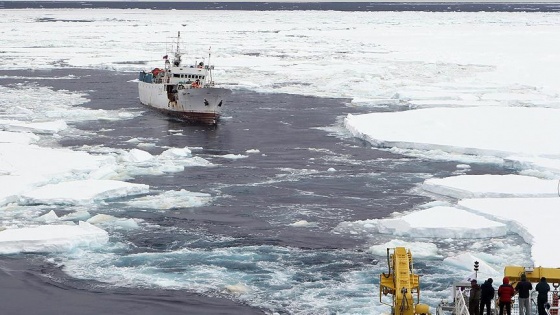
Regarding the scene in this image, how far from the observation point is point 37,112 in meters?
44.5

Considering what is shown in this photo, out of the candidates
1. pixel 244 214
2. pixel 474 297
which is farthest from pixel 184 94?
pixel 474 297

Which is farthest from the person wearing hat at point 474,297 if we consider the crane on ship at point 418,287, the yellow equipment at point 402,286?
the yellow equipment at point 402,286

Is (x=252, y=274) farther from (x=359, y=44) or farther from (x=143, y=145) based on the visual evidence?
(x=359, y=44)

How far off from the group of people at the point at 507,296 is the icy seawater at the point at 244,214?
2379 mm

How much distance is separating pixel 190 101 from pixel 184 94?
0.55m

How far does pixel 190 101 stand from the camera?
4622 cm

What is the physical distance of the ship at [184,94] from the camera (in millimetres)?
45562

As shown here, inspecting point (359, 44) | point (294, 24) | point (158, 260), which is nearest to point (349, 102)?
point (158, 260)

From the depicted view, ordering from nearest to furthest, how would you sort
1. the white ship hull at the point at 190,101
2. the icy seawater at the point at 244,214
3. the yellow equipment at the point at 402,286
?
the yellow equipment at the point at 402,286 → the icy seawater at the point at 244,214 → the white ship hull at the point at 190,101

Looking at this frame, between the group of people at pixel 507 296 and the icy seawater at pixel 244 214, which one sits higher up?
the group of people at pixel 507 296

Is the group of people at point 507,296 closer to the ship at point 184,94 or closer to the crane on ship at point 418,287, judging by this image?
the crane on ship at point 418,287

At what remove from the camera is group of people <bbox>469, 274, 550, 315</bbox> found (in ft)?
51.9

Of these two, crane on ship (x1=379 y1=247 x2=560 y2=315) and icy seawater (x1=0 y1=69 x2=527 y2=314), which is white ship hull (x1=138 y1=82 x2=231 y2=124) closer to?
icy seawater (x1=0 y1=69 x2=527 y2=314)

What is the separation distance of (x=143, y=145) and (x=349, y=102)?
16694mm
